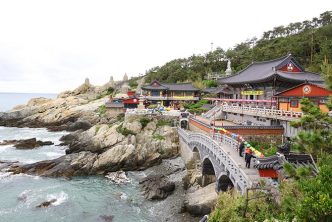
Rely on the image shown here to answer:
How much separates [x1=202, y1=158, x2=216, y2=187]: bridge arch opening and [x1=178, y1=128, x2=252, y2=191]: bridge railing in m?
1.73

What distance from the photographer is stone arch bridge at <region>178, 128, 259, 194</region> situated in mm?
17000

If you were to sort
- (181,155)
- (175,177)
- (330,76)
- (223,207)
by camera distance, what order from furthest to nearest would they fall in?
(181,155), (175,177), (223,207), (330,76)

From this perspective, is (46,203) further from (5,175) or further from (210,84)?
(210,84)

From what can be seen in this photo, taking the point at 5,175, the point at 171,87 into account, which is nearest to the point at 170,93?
the point at 171,87

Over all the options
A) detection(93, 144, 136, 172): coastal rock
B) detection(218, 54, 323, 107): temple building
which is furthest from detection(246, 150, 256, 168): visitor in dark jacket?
detection(93, 144, 136, 172): coastal rock

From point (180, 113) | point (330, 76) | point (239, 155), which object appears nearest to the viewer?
point (330, 76)

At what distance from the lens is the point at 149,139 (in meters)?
43.7

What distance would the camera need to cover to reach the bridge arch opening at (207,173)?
2824cm

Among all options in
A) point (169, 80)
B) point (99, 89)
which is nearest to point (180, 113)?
point (169, 80)

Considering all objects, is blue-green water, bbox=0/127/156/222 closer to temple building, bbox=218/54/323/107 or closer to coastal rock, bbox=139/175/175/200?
coastal rock, bbox=139/175/175/200

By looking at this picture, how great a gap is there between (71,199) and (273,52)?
213 ft

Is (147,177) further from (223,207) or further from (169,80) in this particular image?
(169,80)

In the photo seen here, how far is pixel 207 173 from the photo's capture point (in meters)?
28.8

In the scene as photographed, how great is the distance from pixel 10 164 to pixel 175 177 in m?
25.7
